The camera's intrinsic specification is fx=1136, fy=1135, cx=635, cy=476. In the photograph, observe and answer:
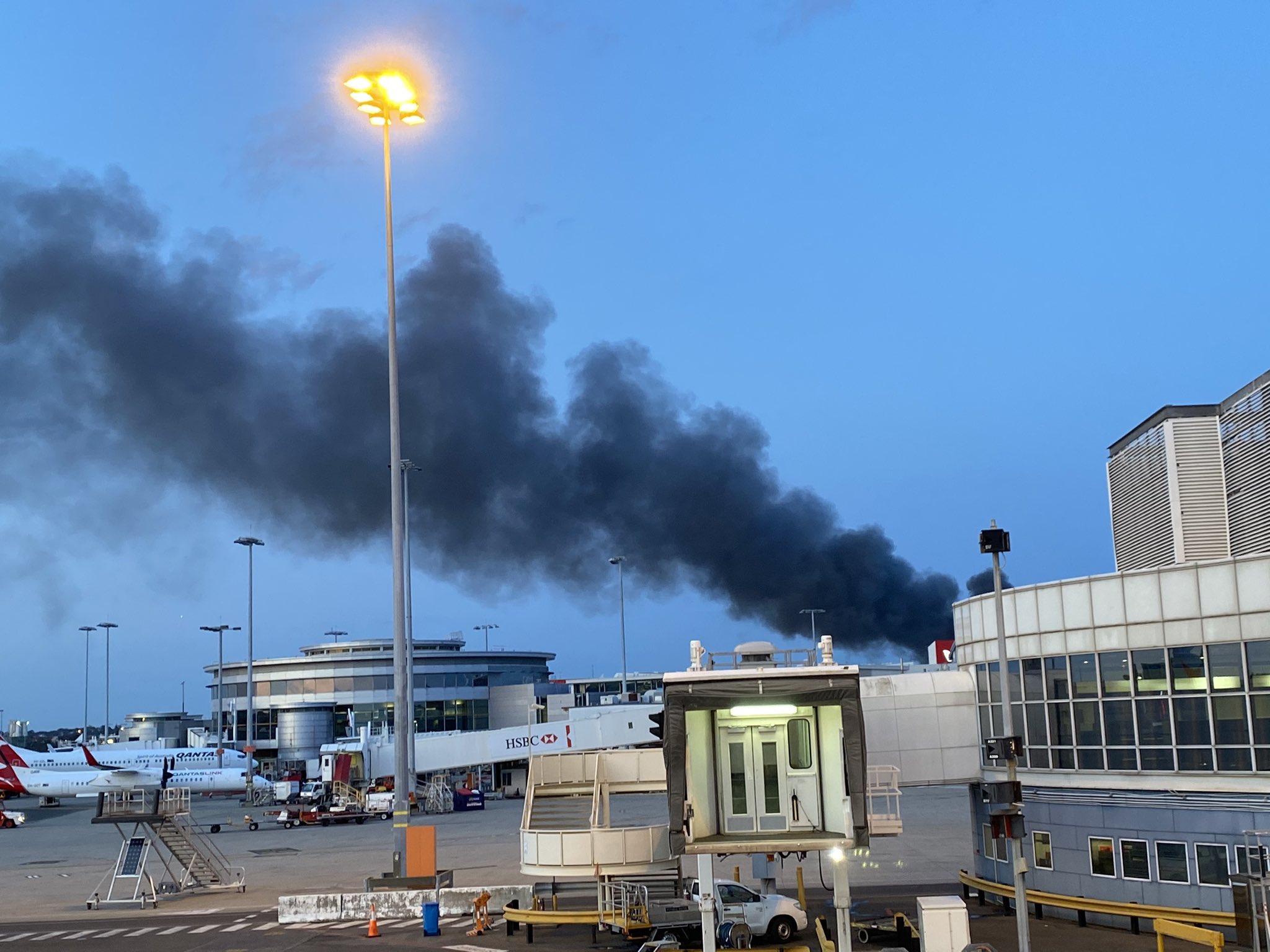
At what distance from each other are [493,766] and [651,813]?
158ft

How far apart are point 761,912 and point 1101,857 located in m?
7.12

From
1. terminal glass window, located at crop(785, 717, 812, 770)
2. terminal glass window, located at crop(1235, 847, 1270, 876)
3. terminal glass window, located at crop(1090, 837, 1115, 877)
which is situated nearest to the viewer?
terminal glass window, located at crop(1235, 847, 1270, 876)

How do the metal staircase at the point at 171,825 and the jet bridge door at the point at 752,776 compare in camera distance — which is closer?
the jet bridge door at the point at 752,776

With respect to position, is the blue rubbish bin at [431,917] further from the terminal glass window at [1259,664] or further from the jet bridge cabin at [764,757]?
the terminal glass window at [1259,664]

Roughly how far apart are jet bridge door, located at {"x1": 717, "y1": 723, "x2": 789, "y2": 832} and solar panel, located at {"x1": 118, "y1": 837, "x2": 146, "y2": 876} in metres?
23.2

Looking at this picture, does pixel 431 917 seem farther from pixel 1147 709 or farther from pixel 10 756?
pixel 10 756

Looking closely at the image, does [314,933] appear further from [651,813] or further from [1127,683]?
[651,813]

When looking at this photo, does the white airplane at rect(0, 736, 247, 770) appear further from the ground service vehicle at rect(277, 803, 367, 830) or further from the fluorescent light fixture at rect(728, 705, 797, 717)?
the fluorescent light fixture at rect(728, 705, 797, 717)

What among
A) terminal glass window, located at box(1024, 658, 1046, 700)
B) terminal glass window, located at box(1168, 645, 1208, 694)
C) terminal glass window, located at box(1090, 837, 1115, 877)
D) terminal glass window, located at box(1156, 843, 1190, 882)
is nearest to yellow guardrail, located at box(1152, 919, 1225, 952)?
terminal glass window, located at box(1156, 843, 1190, 882)

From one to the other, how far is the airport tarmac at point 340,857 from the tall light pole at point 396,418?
20.0 feet

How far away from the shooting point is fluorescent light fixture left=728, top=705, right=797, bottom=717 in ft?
65.8

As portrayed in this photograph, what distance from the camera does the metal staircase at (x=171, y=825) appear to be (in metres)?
35.3

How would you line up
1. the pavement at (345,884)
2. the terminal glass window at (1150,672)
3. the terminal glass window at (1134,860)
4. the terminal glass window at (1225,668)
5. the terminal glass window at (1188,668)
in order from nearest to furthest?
the terminal glass window at (1225,668), the terminal glass window at (1188,668), the terminal glass window at (1134,860), the terminal glass window at (1150,672), the pavement at (345,884)

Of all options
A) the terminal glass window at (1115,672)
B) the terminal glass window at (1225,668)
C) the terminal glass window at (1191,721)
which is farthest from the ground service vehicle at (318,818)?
the terminal glass window at (1225,668)
